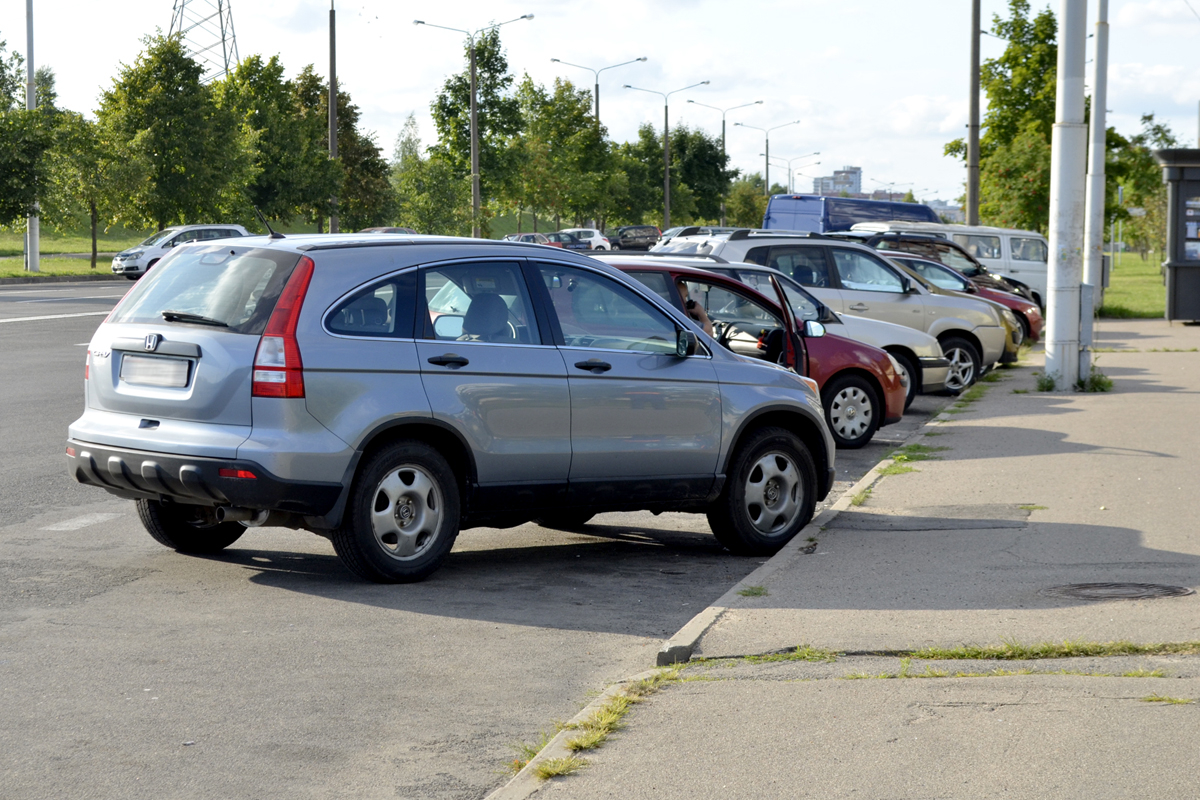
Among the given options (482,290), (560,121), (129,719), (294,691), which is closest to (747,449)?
(482,290)

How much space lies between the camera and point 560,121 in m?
66.3

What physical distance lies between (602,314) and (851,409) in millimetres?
5839

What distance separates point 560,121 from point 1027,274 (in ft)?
133

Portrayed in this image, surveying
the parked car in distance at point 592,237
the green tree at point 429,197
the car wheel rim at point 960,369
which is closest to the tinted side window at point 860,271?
the car wheel rim at point 960,369

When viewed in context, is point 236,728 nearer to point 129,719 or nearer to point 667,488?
point 129,719

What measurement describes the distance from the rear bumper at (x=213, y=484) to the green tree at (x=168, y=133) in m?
44.2

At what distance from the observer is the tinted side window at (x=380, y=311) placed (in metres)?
6.56

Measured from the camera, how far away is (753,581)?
6789mm

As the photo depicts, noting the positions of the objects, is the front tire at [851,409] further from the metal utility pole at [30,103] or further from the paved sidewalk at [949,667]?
the metal utility pole at [30,103]

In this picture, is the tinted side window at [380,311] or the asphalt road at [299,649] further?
Result: the tinted side window at [380,311]

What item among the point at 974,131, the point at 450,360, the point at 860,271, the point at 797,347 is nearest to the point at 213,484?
the point at 450,360

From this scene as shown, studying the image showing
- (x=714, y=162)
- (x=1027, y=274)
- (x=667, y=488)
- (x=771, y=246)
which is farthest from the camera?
(x=714, y=162)

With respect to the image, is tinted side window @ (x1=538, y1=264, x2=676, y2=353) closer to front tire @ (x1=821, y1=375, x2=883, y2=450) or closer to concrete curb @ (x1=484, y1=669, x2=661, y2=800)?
concrete curb @ (x1=484, y1=669, x2=661, y2=800)

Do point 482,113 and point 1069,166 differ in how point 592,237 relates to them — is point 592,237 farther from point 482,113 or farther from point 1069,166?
point 1069,166
